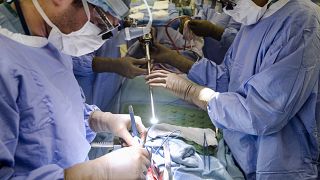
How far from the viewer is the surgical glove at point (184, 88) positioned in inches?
70.9

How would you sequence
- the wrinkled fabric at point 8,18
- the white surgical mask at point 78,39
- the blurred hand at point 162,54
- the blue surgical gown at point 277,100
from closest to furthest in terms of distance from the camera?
1. the wrinkled fabric at point 8,18
2. the white surgical mask at point 78,39
3. the blue surgical gown at point 277,100
4. the blurred hand at point 162,54

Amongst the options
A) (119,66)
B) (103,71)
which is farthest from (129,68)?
(103,71)

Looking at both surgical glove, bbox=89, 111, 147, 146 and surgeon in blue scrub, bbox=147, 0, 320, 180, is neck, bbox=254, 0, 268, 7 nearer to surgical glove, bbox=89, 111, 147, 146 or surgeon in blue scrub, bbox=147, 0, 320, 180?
surgeon in blue scrub, bbox=147, 0, 320, 180

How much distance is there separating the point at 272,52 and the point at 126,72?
3.94ft

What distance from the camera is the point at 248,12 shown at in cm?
161

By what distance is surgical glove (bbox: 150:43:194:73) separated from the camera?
7.57ft

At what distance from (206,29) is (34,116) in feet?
6.69

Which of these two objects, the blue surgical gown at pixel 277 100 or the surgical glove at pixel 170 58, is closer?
the blue surgical gown at pixel 277 100

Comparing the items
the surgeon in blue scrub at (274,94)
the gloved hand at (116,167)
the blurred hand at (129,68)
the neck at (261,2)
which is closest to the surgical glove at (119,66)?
the blurred hand at (129,68)

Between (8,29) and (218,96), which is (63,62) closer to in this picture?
(8,29)

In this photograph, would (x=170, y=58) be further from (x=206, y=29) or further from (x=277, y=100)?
(x=277, y=100)

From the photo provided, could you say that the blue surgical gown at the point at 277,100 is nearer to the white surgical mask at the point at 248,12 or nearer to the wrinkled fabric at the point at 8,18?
the white surgical mask at the point at 248,12

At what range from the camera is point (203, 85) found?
2.06 meters

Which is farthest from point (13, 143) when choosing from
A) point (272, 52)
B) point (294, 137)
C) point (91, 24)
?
point (294, 137)
